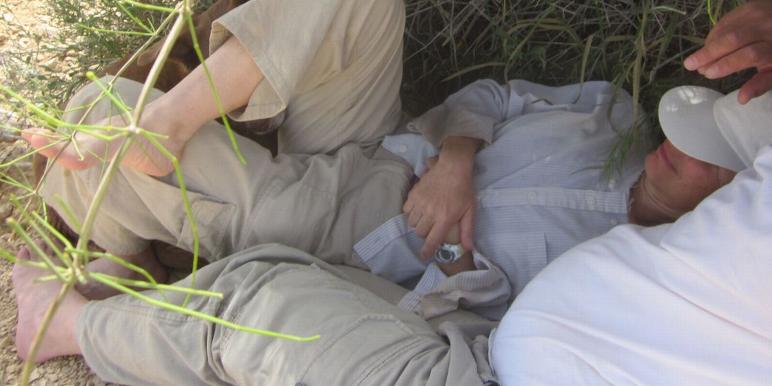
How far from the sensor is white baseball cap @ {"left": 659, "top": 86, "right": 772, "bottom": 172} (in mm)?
1146

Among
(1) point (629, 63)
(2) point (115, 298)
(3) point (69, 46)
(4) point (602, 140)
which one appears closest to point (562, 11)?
(1) point (629, 63)

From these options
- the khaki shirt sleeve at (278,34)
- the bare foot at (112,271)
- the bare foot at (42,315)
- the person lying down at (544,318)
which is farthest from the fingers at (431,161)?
the bare foot at (42,315)

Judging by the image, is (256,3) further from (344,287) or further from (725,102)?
(725,102)

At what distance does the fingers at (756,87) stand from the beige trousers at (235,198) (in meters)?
0.65

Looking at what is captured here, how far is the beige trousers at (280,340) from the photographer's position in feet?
3.57

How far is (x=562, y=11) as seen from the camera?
1618 mm

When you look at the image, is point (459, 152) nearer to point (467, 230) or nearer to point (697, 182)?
point (467, 230)

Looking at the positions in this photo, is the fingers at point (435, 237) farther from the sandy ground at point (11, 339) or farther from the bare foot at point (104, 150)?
the sandy ground at point (11, 339)

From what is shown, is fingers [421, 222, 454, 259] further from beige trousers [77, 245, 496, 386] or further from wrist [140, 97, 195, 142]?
wrist [140, 97, 195, 142]

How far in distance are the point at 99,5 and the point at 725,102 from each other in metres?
1.51

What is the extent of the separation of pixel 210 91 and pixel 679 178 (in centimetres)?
83

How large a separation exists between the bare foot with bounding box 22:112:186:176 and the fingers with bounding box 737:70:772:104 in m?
0.93

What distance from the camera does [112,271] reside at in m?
1.54

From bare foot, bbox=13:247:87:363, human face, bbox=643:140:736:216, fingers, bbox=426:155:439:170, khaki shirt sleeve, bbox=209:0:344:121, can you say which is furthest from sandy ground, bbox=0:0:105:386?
human face, bbox=643:140:736:216
